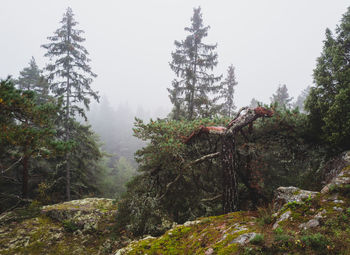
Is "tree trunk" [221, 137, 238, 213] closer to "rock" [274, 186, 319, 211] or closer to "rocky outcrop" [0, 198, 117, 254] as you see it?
"rock" [274, 186, 319, 211]

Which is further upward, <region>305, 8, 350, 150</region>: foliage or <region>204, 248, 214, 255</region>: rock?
<region>305, 8, 350, 150</region>: foliage

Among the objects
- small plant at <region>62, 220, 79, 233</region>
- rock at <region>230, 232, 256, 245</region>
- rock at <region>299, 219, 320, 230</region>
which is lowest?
small plant at <region>62, 220, 79, 233</region>

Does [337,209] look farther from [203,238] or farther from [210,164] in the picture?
[210,164]

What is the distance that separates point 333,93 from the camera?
550cm

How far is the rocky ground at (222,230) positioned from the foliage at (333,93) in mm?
819

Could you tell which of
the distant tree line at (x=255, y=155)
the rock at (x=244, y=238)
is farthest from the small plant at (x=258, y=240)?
the distant tree line at (x=255, y=155)

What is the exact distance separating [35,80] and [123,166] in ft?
67.1

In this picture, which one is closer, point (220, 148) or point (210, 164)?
point (220, 148)

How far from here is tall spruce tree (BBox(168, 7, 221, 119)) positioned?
13.1 m

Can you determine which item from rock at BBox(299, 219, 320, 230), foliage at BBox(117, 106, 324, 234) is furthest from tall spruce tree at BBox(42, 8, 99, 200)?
rock at BBox(299, 219, 320, 230)

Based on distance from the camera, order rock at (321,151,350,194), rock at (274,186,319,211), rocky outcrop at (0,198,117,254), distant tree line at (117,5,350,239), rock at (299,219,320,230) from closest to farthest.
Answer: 1. rock at (299,219,320,230)
2. rock at (274,186,319,211)
3. rock at (321,151,350,194)
4. rocky outcrop at (0,198,117,254)
5. distant tree line at (117,5,350,239)

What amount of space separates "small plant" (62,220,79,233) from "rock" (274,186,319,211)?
677cm

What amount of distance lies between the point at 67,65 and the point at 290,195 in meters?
16.3

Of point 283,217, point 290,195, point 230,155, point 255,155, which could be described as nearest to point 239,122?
point 230,155
